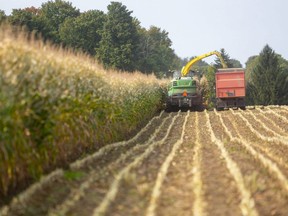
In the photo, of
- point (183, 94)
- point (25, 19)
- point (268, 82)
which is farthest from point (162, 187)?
point (268, 82)

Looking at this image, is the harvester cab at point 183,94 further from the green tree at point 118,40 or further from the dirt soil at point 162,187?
the green tree at point 118,40

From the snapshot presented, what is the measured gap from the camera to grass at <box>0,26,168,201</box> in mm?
4918

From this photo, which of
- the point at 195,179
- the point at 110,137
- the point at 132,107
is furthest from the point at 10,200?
the point at 132,107

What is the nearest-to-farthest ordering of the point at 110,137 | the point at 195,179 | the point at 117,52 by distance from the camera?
the point at 195,179 < the point at 110,137 < the point at 117,52

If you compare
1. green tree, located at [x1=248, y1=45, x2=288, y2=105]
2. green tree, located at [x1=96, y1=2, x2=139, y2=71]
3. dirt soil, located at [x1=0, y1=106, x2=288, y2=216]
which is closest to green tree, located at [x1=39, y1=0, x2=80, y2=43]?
green tree, located at [x1=96, y1=2, x2=139, y2=71]

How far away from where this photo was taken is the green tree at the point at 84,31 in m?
50.2

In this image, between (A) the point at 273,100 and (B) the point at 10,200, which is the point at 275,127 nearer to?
(B) the point at 10,200

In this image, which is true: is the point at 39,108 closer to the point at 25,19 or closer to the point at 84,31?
the point at 25,19

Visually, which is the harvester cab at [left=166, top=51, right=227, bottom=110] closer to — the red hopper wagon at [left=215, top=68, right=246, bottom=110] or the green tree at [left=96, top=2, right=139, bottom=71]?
the red hopper wagon at [left=215, top=68, right=246, bottom=110]

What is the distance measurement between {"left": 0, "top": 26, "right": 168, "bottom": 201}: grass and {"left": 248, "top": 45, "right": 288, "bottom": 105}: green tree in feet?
118

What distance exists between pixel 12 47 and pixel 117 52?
4606 cm

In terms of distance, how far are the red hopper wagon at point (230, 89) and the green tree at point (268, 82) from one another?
2131 cm

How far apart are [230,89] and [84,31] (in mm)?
34305

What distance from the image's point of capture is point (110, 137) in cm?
977
